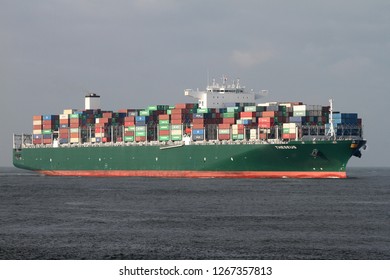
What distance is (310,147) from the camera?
3039 inches

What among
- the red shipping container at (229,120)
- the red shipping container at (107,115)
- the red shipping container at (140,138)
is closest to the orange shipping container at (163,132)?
the red shipping container at (140,138)

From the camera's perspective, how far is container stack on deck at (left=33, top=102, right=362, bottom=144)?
82375mm

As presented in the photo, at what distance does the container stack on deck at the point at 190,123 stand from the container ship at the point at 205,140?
4.3 inches

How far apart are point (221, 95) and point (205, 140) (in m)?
13.9

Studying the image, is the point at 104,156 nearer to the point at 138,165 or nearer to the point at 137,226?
the point at 138,165

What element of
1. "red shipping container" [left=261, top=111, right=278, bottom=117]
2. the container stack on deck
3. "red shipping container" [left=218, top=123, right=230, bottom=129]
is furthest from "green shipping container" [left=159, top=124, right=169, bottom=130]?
"red shipping container" [left=261, top=111, right=278, bottom=117]

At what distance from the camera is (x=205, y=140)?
87.9 meters

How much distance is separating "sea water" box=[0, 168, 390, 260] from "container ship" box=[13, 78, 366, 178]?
11.8 m

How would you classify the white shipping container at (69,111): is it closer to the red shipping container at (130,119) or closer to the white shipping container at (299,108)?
the red shipping container at (130,119)

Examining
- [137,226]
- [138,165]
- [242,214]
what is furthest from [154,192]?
[138,165]

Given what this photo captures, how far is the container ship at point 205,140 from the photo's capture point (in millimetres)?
78812

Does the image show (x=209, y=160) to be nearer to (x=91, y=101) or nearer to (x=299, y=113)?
(x=299, y=113)

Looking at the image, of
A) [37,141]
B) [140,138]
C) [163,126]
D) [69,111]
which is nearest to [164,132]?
[163,126]

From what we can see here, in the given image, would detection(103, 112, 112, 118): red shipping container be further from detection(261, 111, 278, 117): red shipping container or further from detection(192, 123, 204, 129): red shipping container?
detection(261, 111, 278, 117): red shipping container
